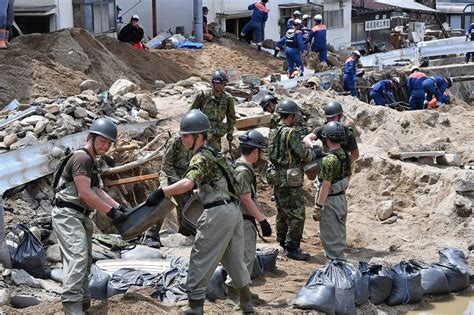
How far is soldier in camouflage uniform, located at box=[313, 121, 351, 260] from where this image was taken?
9.89 meters

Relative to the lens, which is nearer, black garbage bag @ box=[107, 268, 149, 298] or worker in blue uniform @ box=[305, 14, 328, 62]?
black garbage bag @ box=[107, 268, 149, 298]

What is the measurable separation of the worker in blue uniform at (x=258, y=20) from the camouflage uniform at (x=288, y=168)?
16.5m

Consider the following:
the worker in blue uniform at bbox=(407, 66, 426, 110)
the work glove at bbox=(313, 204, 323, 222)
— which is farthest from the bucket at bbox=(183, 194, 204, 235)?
the worker in blue uniform at bbox=(407, 66, 426, 110)

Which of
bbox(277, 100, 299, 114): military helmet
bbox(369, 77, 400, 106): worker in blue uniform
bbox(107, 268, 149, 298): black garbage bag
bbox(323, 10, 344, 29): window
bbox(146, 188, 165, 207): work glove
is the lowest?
bbox(107, 268, 149, 298): black garbage bag

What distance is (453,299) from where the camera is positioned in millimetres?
10125

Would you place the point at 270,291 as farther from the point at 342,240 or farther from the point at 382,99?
the point at 382,99

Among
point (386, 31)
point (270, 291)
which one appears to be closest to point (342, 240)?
point (270, 291)

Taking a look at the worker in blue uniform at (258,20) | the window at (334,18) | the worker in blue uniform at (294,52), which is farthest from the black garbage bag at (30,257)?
the window at (334,18)

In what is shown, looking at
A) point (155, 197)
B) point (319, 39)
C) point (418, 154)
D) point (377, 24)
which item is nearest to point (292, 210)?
point (155, 197)

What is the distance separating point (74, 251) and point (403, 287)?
12.3 feet

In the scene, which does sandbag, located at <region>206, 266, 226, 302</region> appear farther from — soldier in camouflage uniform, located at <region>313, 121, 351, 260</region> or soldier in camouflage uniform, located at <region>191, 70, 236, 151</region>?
soldier in camouflage uniform, located at <region>191, 70, 236, 151</region>

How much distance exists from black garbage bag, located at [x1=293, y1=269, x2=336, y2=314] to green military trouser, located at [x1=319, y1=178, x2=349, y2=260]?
1.18 meters

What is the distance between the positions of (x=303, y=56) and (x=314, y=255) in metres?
13.3

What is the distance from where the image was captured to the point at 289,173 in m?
10.7
